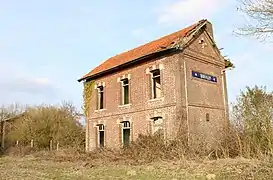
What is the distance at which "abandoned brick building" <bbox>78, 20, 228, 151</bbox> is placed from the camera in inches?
752

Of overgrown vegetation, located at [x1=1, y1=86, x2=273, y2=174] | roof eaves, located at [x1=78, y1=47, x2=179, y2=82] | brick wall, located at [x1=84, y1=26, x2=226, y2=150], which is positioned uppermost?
roof eaves, located at [x1=78, y1=47, x2=179, y2=82]

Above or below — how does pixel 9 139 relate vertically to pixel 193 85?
below

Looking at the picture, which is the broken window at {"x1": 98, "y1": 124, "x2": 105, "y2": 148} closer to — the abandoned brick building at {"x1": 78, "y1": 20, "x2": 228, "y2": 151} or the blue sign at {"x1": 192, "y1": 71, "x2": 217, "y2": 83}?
A: the abandoned brick building at {"x1": 78, "y1": 20, "x2": 228, "y2": 151}

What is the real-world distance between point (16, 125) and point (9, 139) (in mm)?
2121

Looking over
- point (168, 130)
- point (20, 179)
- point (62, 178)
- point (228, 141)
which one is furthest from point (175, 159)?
point (20, 179)

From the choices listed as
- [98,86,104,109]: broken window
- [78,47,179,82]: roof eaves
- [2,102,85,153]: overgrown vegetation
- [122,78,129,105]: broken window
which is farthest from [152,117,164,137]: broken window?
[2,102,85,153]: overgrown vegetation

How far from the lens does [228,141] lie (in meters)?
14.1

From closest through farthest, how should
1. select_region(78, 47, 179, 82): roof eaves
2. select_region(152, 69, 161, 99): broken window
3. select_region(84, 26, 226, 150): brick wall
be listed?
1. select_region(84, 26, 226, 150): brick wall
2. select_region(78, 47, 179, 82): roof eaves
3. select_region(152, 69, 161, 99): broken window

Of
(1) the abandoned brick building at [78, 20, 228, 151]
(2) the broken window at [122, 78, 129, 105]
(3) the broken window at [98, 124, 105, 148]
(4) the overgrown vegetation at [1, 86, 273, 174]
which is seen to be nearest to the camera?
(4) the overgrown vegetation at [1, 86, 273, 174]

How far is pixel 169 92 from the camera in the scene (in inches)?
769

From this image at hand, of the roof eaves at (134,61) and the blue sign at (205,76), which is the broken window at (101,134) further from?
the blue sign at (205,76)

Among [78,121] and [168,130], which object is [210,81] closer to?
[168,130]

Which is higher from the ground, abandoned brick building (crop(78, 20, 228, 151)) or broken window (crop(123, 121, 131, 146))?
abandoned brick building (crop(78, 20, 228, 151))

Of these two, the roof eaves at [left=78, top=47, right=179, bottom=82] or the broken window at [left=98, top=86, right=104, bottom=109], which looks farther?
the broken window at [left=98, top=86, right=104, bottom=109]
